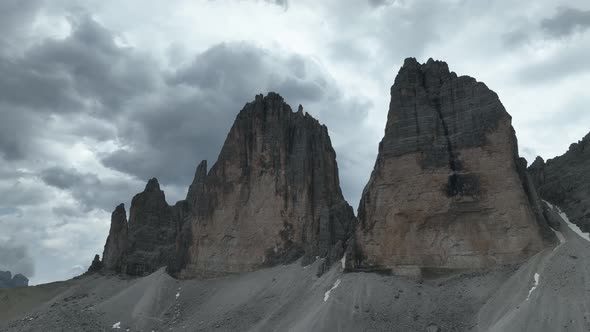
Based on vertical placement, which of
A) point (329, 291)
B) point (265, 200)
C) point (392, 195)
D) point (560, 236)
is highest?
point (265, 200)

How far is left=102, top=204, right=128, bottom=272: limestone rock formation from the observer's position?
291ft

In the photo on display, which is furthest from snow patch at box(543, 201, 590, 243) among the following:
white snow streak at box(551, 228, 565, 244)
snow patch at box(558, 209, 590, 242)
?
white snow streak at box(551, 228, 565, 244)

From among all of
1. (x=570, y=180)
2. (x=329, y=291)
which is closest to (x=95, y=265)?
(x=329, y=291)

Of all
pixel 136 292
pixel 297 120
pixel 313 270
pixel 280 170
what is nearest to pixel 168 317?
pixel 136 292

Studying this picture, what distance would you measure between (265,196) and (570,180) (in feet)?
115

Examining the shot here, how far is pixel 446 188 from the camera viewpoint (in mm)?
46531

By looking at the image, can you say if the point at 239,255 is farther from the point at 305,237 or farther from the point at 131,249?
the point at 131,249

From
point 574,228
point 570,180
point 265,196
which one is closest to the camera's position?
point 574,228

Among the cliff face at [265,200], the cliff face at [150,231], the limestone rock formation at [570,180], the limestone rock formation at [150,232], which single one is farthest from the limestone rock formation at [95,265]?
the limestone rock formation at [570,180]

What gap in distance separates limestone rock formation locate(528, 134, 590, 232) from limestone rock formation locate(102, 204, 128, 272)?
207 ft

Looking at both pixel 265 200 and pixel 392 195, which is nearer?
pixel 392 195

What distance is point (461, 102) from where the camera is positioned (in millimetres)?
49406

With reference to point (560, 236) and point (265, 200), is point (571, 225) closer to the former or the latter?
point (560, 236)

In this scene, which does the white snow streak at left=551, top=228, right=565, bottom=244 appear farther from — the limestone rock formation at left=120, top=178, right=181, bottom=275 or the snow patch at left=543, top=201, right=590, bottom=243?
the limestone rock formation at left=120, top=178, right=181, bottom=275
